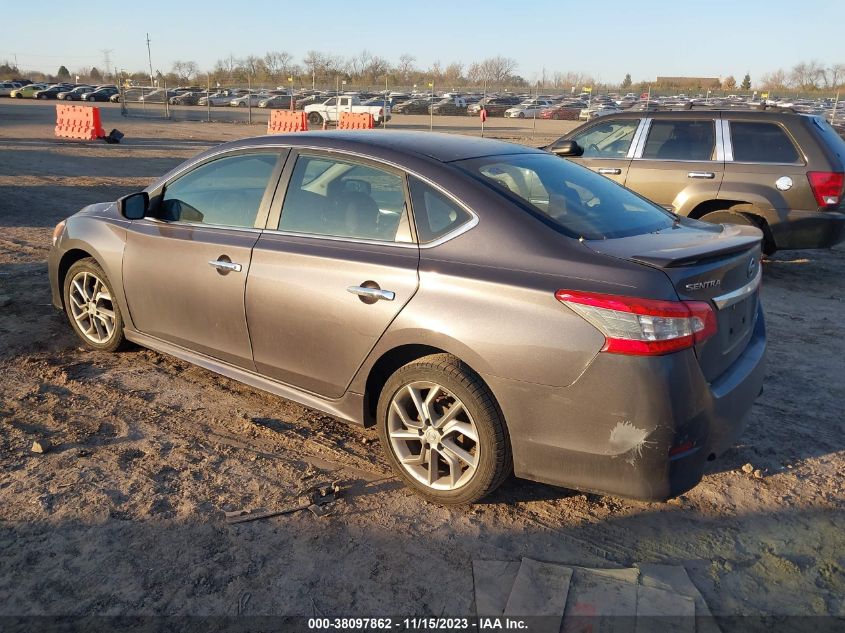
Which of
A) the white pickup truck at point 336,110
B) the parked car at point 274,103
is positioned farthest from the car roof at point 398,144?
the parked car at point 274,103

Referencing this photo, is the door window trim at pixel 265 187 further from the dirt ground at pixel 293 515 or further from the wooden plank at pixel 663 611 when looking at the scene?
the wooden plank at pixel 663 611

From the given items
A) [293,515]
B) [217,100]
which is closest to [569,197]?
[293,515]

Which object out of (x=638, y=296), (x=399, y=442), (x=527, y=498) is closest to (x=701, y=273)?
(x=638, y=296)

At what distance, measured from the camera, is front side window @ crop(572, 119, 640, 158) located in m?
8.23

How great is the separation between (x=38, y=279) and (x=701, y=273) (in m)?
6.41

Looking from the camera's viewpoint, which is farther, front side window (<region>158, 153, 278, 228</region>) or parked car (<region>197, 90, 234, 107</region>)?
parked car (<region>197, 90, 234, 107</region>)

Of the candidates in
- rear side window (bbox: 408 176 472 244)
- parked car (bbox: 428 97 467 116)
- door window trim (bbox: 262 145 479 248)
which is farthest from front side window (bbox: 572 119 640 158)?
parked car (bbox: 428 97 467 116)

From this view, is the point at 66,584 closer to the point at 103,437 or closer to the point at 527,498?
the point at 103,437

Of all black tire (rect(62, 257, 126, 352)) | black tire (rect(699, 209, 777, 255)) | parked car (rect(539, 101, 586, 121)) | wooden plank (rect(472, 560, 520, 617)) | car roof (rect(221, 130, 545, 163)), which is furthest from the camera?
parked car (rect(539, 101, 586, 121))

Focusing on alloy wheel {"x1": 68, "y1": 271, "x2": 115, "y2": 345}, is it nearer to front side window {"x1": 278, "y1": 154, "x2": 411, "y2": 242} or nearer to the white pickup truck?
front side window {"x1": 278, "y1": 154, "x2": 411, "y2": 242}

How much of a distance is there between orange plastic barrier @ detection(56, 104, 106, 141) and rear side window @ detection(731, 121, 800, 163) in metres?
21.2

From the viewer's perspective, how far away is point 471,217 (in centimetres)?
316

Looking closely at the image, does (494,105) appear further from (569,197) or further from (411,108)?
(569,197)

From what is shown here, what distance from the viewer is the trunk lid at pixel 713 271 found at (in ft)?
9.08
